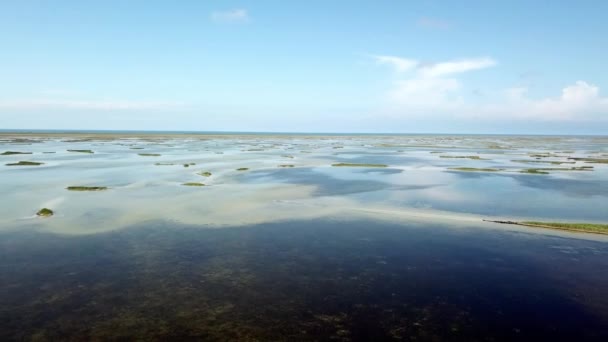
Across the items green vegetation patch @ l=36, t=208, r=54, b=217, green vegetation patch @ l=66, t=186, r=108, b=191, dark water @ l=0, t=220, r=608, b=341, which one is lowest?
dark water @ l=0, t=220, r=608, b=341

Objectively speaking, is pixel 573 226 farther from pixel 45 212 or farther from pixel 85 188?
pixel 85 188

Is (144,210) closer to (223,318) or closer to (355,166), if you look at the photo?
(223,318)

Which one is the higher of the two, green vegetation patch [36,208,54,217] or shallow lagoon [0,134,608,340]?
green vegetation patch [36,208,54,217]

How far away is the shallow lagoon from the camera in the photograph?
1024 cm

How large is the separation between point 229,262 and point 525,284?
33.0 ft

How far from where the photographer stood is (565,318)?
10.7 metres

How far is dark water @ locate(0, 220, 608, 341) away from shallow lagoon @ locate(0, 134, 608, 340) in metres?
0.06

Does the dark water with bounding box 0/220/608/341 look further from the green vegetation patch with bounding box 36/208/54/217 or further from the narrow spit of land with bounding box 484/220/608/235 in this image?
the green vegetation patch with bounding box 36/208/54/217

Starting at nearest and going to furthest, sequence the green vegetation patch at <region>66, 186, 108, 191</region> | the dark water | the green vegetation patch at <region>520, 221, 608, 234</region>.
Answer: the dark water → the green vegetation patch at <region>520, 221, 608, 234</region> → the green vegetation patch at <region>66, 186, 108, 191</region>

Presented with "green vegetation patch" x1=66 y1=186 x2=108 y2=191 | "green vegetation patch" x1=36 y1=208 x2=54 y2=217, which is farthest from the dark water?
"green vegetation patch" x1=66 y1=186 x2=108 y2=191

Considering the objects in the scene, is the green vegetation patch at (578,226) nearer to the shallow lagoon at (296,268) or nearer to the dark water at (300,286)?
the shallow lagoon at (296,268)

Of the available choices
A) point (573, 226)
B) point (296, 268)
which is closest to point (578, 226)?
point (573, 226)

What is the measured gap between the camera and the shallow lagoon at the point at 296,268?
10.2 m

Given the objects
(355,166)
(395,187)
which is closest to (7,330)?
(395,187)
